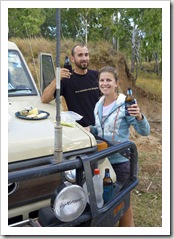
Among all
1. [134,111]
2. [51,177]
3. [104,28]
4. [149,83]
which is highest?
[104,28]

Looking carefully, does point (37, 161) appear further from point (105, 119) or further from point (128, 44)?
point (128, 44)

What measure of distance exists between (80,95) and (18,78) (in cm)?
72

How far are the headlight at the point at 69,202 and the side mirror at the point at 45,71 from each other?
5.36 feet

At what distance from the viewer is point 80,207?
5.38ft

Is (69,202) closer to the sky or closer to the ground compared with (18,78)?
closer to the ground

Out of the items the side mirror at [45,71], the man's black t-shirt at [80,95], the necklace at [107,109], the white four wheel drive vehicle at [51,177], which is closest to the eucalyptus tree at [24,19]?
the side mirror at [45,71]

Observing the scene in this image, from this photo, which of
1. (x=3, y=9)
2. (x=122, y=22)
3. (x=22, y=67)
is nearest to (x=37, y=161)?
(x=3, y=9)

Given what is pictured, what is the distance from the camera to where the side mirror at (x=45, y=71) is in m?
3.01

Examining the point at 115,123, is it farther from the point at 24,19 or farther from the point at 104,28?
the point at 104,28

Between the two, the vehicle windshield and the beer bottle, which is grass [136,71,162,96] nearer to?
the vehicle windshield

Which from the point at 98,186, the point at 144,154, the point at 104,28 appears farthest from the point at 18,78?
the point at 104,28

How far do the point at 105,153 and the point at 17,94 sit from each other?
1.26 metres

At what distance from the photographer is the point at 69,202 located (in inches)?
62.8

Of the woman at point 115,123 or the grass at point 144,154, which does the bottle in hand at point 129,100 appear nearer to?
the woman at point 115,123
